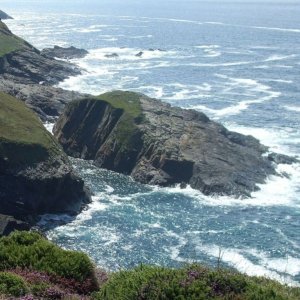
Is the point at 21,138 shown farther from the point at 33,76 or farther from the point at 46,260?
the point at 33,76

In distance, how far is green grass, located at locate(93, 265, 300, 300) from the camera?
2036cm

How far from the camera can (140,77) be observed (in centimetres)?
16650

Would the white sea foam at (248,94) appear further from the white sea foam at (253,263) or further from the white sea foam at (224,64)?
the white sea foam at (253,263)

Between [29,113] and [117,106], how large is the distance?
16.8 m

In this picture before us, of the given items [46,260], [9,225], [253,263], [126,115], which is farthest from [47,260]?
[126,115]

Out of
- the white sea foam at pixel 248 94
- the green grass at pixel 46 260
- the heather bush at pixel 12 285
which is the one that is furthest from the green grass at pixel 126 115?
the heather bush at pixel 12 285

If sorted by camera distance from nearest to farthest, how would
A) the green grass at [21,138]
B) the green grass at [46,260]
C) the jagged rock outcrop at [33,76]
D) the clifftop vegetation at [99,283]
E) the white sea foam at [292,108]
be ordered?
the clifftop vegetation at [99,283] → the green grass at [46,260] → the green grass at [21,138] → the jagged rock outcrop at [33,76] → the white sea foam at [292,108]

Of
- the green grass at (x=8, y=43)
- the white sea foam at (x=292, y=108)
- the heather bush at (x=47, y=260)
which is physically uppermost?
the heather bush at (x=47, y=260)

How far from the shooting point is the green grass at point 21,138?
7119 cm

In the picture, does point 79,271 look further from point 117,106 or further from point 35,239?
point 117,106

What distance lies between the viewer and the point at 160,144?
3406 inches

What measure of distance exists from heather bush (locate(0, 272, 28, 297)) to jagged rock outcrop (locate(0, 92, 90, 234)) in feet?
138

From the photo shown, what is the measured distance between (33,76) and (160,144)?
65469 millimetres

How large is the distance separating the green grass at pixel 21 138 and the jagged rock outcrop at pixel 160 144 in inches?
469
